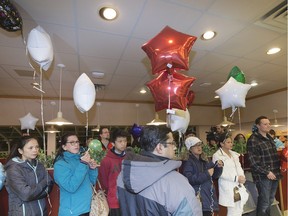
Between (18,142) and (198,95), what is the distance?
490 cm

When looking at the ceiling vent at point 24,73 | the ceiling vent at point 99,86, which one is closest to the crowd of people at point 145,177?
the ceiling vent at point 24,73

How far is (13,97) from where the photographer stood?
559 cm

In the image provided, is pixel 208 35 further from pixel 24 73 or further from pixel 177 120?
pixel 24 73

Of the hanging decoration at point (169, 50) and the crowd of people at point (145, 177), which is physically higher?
the hanging decoration at point (169, 50)

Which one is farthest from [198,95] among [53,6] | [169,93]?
[53,6]

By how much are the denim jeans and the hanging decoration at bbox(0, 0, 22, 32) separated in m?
3.09

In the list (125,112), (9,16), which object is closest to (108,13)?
(9,16)

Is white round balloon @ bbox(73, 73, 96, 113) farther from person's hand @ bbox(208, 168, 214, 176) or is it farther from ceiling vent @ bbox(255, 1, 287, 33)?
ceiling vent @ bbox(255, 1, 287, 33)

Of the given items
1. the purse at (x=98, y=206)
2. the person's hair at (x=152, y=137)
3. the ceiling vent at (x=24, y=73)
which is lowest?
the purse at (x=98, y=206)

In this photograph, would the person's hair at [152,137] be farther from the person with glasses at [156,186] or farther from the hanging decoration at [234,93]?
the hanging decoration at [234,93]

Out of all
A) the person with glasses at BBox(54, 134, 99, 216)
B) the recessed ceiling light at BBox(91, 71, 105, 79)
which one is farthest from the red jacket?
the recessed ceiling light at BBox(91, 71, 105, 79)

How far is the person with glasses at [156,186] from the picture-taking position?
101cm

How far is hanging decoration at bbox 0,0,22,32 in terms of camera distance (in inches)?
64.2

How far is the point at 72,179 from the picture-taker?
1.65 m
